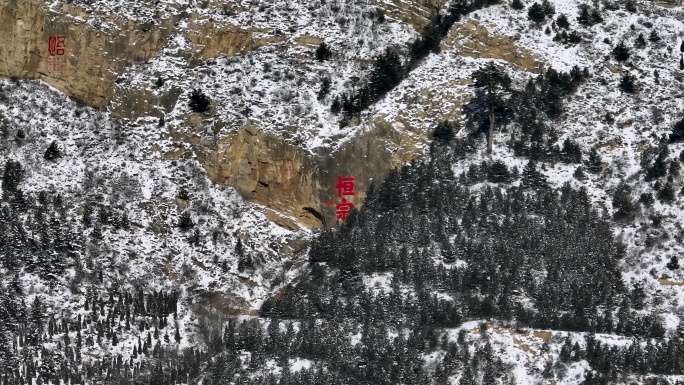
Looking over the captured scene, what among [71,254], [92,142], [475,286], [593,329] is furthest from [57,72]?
[593,329]

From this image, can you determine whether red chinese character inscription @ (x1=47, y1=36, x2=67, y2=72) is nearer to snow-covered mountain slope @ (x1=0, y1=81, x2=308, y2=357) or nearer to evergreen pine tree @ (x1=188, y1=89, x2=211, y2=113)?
snow-covered mountain slope @ (x1=0, y1=81, x2=308, y2=357)

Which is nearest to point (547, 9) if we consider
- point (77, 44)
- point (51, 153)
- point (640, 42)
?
point (640, 42)

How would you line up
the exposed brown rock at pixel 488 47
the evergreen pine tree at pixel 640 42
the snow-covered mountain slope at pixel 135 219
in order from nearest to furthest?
the snow-covered mountain slope at pixel 135 219 → the exposed brown rock at pixel 488 47 → the evergreen pine tree at pixel 640 42

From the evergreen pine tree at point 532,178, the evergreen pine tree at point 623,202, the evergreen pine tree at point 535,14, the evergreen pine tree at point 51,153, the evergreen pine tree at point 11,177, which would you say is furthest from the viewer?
the evergreen pine tree at point 535,14

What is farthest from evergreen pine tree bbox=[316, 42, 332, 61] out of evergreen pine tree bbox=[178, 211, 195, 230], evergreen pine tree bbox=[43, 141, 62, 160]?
evergreen pine tree bbox=[43, 141, 62, 160]

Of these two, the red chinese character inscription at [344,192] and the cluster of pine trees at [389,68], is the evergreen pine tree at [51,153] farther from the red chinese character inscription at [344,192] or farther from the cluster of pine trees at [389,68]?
the cluster of pine trees at [389,68]

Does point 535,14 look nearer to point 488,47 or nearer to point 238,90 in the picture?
point 488,47

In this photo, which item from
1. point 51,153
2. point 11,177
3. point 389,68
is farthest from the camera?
point 389,68

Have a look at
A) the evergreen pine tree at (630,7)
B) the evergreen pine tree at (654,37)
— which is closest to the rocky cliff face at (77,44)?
the evergreen pine tree at (630,7)
